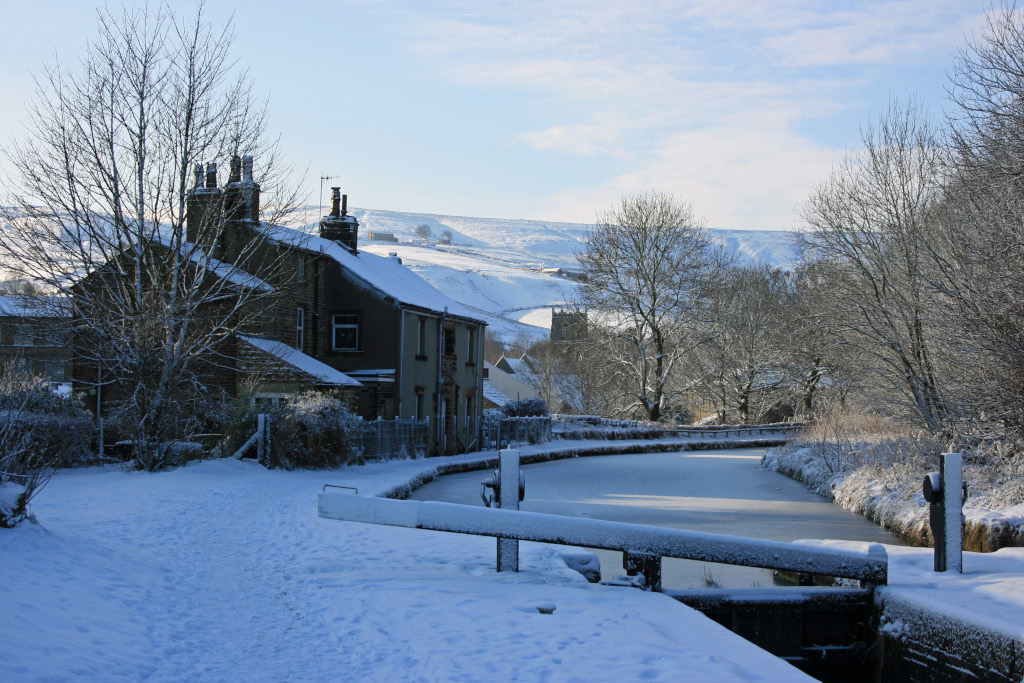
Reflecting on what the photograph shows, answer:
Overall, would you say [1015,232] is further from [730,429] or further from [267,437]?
[730,429]

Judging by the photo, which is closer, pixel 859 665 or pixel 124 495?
pixel 859 665

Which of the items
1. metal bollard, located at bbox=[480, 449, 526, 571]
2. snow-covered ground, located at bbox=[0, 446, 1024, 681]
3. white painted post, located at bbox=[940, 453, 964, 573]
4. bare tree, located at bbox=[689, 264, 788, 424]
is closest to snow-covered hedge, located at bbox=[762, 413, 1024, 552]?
snow-covered ground, located at bbox=[0, 446, 1024, 681]

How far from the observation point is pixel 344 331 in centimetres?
3177

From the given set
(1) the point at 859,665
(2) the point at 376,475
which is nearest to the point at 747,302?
(2) the point at 376,475

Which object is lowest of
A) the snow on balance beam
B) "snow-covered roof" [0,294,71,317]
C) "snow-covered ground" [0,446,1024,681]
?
"snow-covered ground" [0,446,1024,681]

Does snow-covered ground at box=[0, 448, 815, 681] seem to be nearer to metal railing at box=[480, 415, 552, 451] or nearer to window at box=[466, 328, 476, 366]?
metal railing at box=[480, 415, 552, 451]

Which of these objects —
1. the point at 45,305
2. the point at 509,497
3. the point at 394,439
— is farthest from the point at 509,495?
the point at 394,439

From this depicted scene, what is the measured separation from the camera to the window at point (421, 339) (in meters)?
32.8

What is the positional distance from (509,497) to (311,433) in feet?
44.0

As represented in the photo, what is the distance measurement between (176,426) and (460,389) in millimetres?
17906

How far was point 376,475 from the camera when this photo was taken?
848 inches

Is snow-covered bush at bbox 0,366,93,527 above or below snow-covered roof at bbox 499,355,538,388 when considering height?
below

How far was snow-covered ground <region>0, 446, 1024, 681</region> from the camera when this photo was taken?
5.72 m

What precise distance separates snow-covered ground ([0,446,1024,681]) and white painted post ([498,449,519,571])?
19 cm
